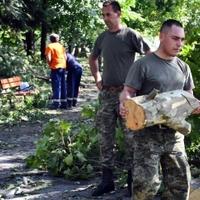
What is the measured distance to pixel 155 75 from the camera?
4.74 metres

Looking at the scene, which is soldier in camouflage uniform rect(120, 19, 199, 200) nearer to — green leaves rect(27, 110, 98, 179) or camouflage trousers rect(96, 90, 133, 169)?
camouflage trousers rect(96, 90, 133, 169)

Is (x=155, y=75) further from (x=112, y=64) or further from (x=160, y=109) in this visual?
(x=112, y=64)

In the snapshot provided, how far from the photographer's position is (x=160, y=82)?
4770 mm

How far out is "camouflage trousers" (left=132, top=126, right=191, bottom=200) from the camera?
4789 mm

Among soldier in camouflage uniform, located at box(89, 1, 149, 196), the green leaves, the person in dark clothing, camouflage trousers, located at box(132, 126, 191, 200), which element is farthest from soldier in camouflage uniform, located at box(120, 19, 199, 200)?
the person in dark clothing

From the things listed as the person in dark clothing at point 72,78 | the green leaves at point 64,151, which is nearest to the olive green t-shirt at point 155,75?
the green leaves at point 64,151

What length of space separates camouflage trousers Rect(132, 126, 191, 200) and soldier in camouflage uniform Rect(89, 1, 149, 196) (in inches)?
49.7

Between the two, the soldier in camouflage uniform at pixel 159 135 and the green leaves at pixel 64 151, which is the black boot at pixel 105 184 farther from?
the soldier in camouflage uniform at pixel 159 135

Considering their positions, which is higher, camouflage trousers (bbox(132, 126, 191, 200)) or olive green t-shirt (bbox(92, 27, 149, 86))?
olive green t-shirt (bbox(92, 27, 149, 86))

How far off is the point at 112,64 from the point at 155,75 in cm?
155

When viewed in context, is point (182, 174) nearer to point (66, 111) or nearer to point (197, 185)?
point (197, 185)

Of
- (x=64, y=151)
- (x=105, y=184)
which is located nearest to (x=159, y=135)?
(x=105, y=184)

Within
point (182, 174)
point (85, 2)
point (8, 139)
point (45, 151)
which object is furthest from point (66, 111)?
point (85, 2)

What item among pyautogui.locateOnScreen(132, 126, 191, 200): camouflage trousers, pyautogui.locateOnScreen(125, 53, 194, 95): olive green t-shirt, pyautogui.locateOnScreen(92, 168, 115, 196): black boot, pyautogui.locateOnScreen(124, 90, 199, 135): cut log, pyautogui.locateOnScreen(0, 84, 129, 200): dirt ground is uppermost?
pyautogui.locateOnScreen(125, 53, 194, 95): olive green t-shirt
